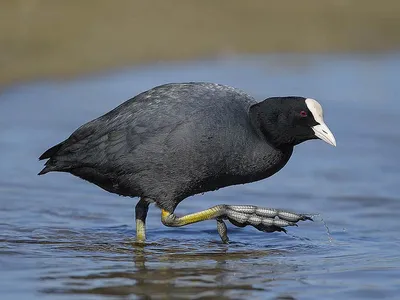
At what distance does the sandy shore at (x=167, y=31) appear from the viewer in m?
A: 14.6

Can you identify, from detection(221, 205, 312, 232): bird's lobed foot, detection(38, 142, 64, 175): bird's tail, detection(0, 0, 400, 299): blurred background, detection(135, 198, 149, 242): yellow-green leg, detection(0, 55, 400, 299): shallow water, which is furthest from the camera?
detection(135, 198, 149, 242): yellow-green leg

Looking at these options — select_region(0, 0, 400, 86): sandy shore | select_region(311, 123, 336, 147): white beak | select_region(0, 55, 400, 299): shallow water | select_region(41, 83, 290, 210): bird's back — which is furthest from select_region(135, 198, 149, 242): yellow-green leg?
select_region(0, 0, 400, 86): sandy shore

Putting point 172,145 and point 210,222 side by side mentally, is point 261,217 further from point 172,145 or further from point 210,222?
point 210,222

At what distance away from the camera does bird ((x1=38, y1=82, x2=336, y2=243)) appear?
22.8ft

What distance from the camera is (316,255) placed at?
697 centimetres

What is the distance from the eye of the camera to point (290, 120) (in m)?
7.02

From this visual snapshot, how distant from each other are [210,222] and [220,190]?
41.9 inches

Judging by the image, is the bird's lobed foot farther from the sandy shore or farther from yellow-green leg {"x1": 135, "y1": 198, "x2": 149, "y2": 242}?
the sandy shore

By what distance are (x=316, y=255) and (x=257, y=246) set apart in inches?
22.0

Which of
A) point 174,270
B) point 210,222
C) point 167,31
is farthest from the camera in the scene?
point 167,31

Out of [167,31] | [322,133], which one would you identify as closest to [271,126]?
[322,133]

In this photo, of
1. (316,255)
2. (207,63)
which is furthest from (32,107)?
(316,255)

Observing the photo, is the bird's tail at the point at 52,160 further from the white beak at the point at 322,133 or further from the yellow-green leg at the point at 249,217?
the white beak at the point at 322,133

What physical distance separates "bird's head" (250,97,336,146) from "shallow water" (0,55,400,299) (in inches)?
30.3
